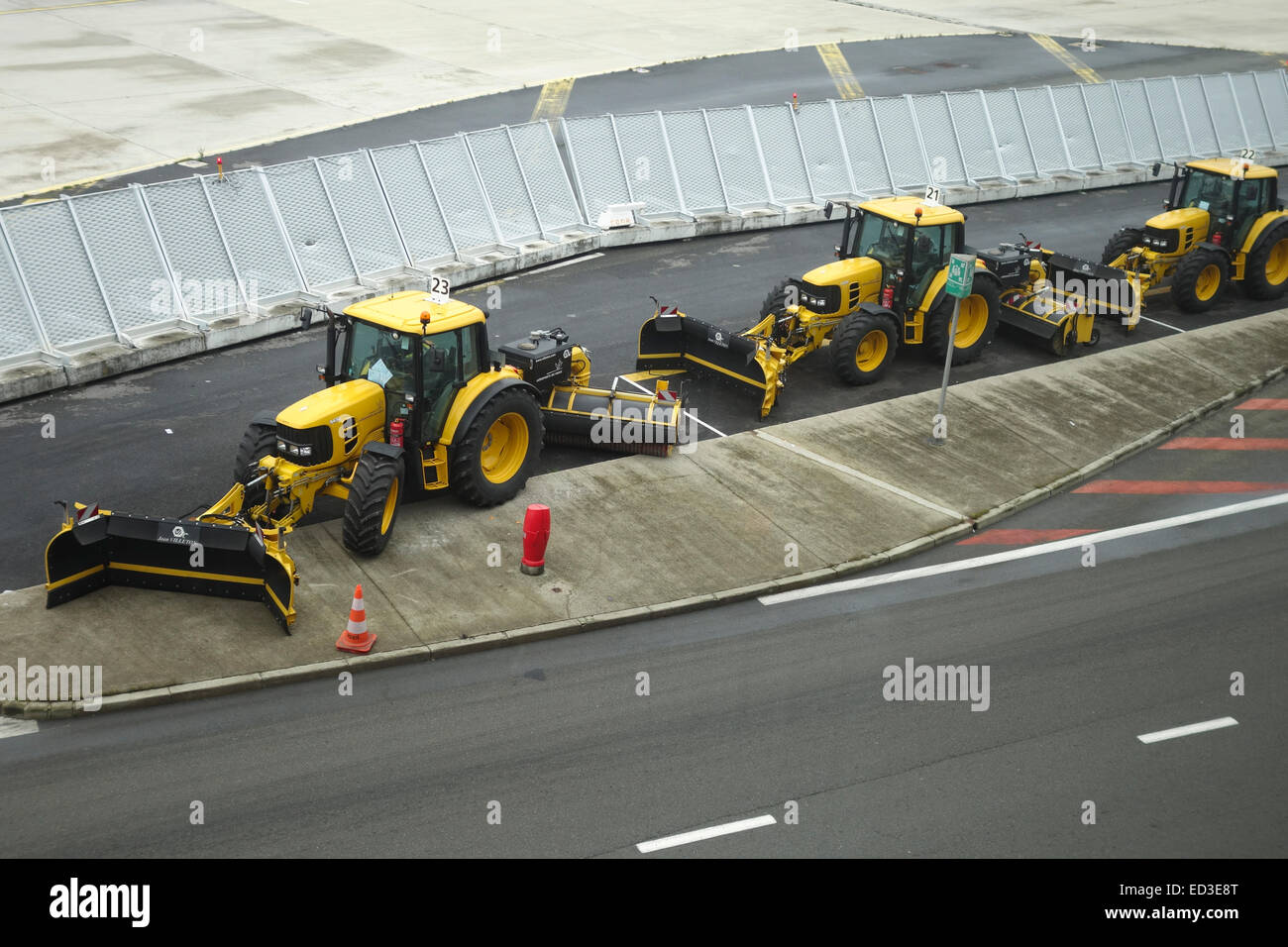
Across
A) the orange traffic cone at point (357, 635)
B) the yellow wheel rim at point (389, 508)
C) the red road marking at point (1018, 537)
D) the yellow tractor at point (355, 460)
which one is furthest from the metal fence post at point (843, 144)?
the orange traffic cone at point (357, 635)

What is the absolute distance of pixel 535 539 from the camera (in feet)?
44.5

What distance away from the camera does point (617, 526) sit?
14.9 m

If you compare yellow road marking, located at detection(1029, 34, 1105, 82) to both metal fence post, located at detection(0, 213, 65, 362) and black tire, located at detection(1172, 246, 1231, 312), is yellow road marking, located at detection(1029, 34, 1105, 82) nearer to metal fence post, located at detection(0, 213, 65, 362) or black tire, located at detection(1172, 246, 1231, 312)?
black tire, located at detection(1172, 246, 1231, 312)

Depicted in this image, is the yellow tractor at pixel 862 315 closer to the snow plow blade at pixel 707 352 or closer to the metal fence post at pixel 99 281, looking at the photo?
the snow plow blade at pixel 707 352

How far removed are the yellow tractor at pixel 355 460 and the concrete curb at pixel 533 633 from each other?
0.86 metres

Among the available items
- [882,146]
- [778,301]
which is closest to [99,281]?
[778,301]

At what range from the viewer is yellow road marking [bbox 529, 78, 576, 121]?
32.7 metres

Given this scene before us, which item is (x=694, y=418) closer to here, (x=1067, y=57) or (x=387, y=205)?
(x=387, y=205)

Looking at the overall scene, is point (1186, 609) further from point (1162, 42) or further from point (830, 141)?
point (1162, 42)

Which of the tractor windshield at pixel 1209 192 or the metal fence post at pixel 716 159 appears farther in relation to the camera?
the metal fence post at pixel 716 159

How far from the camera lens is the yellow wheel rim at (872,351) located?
1916 cm

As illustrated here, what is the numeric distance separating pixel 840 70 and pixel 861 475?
25.8 m
